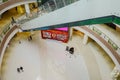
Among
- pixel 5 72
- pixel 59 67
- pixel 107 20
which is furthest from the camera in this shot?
pixel 59 67

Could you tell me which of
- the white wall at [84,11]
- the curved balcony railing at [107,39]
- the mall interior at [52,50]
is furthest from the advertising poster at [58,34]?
the white wall at [84,11]

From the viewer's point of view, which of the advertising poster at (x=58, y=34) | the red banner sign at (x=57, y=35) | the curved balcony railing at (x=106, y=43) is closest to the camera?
the curved balcony railing at (x=106, y=43)

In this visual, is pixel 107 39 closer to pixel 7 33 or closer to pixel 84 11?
pixel 84 11

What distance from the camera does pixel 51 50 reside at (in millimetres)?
23359

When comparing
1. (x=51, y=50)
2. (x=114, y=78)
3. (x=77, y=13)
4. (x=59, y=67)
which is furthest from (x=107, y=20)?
(x=51, y=50)

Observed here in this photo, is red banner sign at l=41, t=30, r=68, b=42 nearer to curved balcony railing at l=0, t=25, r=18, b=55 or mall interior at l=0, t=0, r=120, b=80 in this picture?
mall interior at l=0, t=0, r=120, b=80

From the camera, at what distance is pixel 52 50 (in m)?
23.3

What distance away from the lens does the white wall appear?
7850 millimetres

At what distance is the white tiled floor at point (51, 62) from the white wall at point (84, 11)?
328 inches

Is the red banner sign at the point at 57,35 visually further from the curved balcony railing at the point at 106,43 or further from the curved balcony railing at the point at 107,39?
the curved balcony railing at the point at 107,39

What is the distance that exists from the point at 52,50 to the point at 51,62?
6.70 ft

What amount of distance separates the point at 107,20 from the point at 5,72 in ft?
46.4

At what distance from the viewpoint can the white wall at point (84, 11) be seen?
7.85 m

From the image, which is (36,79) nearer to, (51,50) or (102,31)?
(51,50)
